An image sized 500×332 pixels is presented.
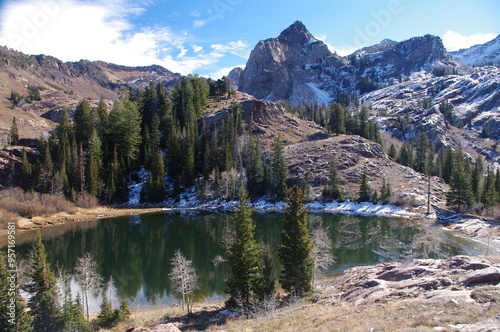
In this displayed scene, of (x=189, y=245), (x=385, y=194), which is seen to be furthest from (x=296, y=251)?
(x=385, y=194)

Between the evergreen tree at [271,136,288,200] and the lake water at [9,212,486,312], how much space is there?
16.5 metres

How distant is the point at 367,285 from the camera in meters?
24.1

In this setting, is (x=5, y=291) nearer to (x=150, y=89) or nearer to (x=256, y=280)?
(x=256, y=280)

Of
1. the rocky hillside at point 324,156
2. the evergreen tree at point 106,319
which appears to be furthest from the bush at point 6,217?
the rocky hillside at point 324,156

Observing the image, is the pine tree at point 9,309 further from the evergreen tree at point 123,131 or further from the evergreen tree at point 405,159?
the evergreen tree at point 405,159

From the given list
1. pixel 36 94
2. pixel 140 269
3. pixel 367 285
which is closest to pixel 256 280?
pixel 367 285

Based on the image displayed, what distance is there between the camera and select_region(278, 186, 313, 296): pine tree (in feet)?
92.8

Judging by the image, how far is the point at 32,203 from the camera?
68.0m

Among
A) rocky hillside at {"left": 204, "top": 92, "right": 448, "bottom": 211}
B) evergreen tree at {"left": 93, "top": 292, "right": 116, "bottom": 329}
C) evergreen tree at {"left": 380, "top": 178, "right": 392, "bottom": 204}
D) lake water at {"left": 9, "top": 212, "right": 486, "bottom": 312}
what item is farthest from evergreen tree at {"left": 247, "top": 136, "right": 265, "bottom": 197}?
evergreen tree at {"left": 93, "top": 292, "right": 116, "bottom": 329}

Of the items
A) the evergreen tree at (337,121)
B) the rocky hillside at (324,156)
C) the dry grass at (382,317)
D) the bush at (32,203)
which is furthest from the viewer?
the evergreen tree at (337,121)

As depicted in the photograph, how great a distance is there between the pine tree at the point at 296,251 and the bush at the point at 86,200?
2659 inches

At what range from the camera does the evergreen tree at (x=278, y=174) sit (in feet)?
298

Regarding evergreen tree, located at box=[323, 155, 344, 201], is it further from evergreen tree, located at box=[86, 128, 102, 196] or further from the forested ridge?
evergreen tree, located at box=[86, 128, 102, 196]

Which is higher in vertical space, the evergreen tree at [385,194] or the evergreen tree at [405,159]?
the evergreen tree at [405,159]
